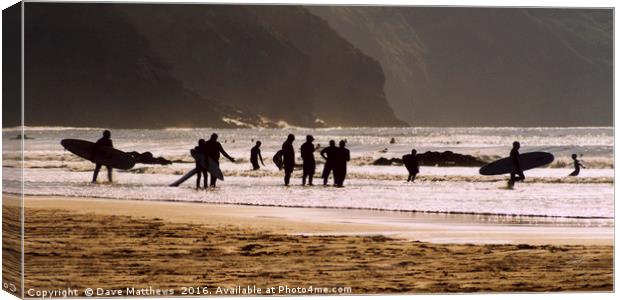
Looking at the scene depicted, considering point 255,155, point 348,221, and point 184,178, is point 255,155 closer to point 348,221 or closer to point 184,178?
point 184,178

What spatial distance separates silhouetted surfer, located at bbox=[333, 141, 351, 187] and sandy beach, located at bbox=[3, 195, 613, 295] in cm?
37

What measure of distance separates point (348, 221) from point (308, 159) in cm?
75

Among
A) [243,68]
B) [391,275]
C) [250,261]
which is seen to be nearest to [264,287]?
[250,261]

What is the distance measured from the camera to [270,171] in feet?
45.4

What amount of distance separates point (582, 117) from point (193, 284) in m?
4.28

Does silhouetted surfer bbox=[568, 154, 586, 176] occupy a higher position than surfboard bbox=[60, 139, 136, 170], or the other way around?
surfboard bbox=[60, 139, 136, 170]

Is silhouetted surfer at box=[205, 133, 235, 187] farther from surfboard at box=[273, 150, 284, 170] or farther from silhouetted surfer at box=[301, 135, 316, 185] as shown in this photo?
silhouetted surfer at box=[301, 135, 316, 185]

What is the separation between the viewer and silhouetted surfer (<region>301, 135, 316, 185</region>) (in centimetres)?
1380

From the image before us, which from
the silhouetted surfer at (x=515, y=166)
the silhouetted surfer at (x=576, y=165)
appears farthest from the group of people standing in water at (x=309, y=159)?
the silhouetted surfer at (x=576, y=165)

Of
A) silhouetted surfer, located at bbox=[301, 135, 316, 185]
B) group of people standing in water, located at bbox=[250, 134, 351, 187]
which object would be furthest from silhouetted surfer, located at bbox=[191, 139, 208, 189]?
silhouetted surfer, located at bbox=[301, 135, 316, 185]

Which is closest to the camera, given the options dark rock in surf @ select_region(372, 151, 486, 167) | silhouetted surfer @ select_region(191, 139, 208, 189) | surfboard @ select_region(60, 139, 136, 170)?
surfboard @ select_region(60, 139, 136, 170)

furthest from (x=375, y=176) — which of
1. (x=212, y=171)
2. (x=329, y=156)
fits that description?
(x=212, y=171)

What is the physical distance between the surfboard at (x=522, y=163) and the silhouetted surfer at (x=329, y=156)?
59.1 inches

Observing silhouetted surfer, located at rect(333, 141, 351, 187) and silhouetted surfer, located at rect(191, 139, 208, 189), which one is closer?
silhouetted surfer, located at rect(191, 139, 208, 189)
